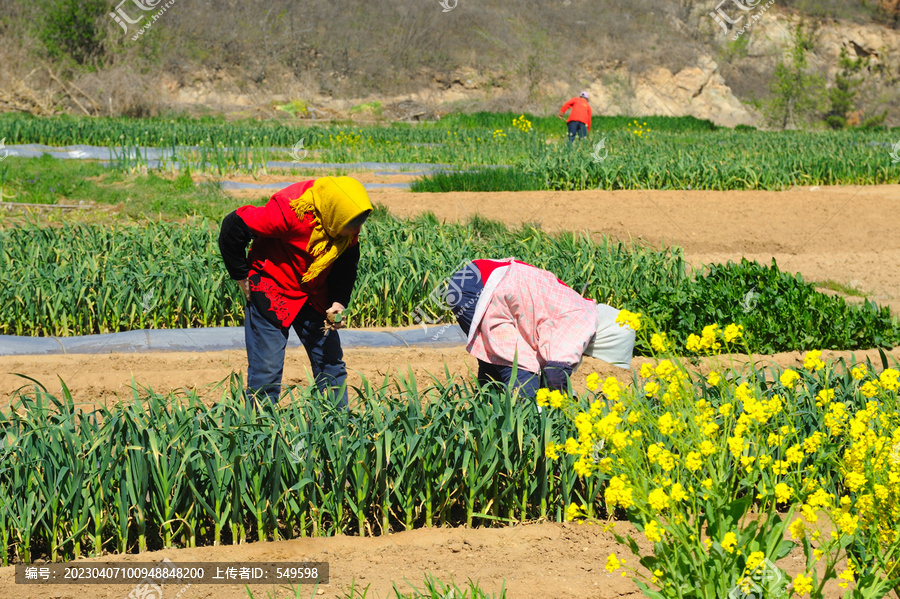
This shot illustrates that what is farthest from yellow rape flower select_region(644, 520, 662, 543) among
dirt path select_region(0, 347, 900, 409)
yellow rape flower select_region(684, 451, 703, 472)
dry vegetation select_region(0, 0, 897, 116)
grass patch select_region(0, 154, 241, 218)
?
dry vegetation select_region(0, 0, 897, 116)

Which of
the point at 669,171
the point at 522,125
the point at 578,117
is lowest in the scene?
the point at 669,171

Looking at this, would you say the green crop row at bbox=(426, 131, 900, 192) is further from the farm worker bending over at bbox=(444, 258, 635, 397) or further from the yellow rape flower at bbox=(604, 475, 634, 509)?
the yellow rape flower at bbox=(604, 475, 634, 509)

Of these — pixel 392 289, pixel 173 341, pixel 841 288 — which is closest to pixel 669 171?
pixel 841 288

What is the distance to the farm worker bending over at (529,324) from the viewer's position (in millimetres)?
3111

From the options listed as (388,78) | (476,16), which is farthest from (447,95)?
(476,16)

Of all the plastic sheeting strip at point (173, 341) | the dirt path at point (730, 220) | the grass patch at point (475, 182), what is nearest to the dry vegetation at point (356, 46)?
the grass patch at point (475, 182)

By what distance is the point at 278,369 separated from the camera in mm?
3533

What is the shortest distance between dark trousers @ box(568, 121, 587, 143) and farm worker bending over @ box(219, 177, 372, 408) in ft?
38.8

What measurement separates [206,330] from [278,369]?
6.07 feet

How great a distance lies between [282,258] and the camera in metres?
3.43

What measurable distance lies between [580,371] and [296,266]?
216 cm

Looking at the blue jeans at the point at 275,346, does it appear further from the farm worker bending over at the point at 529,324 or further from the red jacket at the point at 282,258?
the farm worker bending over at the point at 529,324

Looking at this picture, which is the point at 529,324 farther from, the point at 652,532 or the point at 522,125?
the point at 522,125

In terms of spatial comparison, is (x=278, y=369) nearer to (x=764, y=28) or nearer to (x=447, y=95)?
(x=447, y=95)
